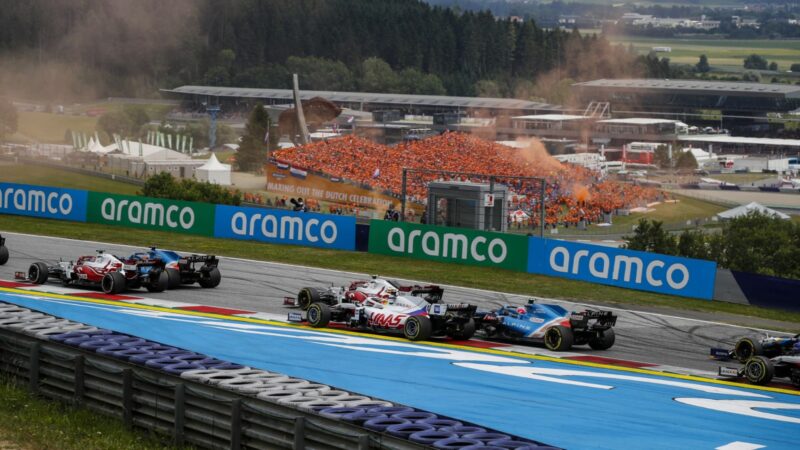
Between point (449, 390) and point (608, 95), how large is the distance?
6666cm

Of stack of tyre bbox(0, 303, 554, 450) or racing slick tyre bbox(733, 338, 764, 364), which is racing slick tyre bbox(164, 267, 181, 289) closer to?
stack of tyre bbox(0, 303, 554, 450)

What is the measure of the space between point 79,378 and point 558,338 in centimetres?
1267

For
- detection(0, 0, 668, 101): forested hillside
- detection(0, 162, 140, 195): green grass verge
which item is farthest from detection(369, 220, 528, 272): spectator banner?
detection(0, 0, 668, 101): forested hillside

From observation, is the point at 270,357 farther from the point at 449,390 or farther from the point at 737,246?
the point at 737,246

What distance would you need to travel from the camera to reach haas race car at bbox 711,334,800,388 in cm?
2289

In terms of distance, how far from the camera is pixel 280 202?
64.6 m

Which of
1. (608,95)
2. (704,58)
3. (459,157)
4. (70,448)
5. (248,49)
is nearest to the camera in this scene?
(70,448)

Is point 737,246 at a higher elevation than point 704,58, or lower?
lower

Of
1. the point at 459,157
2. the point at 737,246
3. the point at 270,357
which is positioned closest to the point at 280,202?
the point at 459,157

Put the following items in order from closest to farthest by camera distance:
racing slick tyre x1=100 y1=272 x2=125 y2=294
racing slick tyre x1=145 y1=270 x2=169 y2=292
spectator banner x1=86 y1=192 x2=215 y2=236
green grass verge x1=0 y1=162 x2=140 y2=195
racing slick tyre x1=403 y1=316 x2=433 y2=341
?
1. racing slick tyre x1=403 y1=316 x2=433 y2=341
2. racing slick tyre x1=100 y1=272 x2=125 y2=294
3. racing slick tyre x1=145 y1=270 x2=169 y2=292
4. spectator banner x1=86 y1=192 x2=215 y2=236
5. green grass verge x1=0 y1=162 x2=140 y2=195

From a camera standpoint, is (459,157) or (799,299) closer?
(799,299)

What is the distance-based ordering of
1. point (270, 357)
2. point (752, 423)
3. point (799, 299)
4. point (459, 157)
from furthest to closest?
point (459, 157), point (799, 299), point (270, 357), point (752, 423)

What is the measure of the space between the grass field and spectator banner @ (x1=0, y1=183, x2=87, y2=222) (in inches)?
2138

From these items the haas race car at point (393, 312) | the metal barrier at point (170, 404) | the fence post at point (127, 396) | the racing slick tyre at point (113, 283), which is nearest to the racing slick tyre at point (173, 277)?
the racing slick tyre at point (113, 283)
